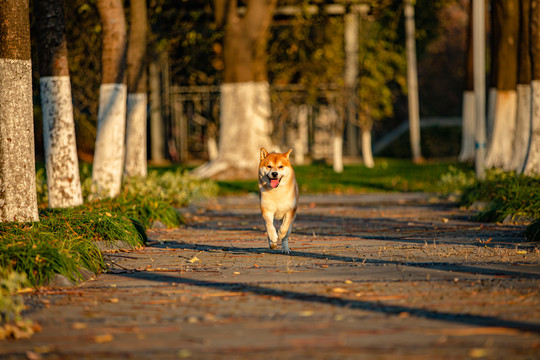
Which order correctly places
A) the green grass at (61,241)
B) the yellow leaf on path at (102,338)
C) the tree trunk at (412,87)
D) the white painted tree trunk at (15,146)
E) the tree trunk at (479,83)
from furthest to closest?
the tree trunk at (412,87) → the tree trunk at (479,83) → the white painted tree trunk at (15,146) → the green grass at (61,241) → the yellow leaf on path at (102,338)

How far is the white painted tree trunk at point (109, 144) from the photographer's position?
14.4 m

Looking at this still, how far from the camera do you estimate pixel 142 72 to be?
18.0 metres

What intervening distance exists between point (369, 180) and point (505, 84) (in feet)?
16.1

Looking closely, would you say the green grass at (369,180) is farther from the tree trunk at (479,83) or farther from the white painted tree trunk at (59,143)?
the white painted tree trunk at (59,143)

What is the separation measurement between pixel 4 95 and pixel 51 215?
71.4 inches

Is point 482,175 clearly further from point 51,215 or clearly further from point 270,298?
point 270,298

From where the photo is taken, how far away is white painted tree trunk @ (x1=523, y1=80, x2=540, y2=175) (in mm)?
14984

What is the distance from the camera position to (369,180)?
79.8 feet

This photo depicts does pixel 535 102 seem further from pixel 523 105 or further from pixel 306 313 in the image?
pixel 306 313

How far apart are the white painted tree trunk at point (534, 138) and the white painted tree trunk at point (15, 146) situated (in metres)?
8.91

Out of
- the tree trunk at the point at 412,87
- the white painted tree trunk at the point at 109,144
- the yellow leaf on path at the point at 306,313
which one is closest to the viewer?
the yellow leaf on path at the point at 306,313

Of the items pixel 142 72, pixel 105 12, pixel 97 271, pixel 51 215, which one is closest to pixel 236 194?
pixel 142 72

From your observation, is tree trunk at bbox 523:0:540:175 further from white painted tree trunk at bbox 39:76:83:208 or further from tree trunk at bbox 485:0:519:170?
white painted tree trunk at bbox 39:76:83:208

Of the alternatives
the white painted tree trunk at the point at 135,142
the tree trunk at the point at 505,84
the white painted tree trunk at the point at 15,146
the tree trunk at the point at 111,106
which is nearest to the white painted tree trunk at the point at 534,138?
the tree trunk at the point at 505,84
